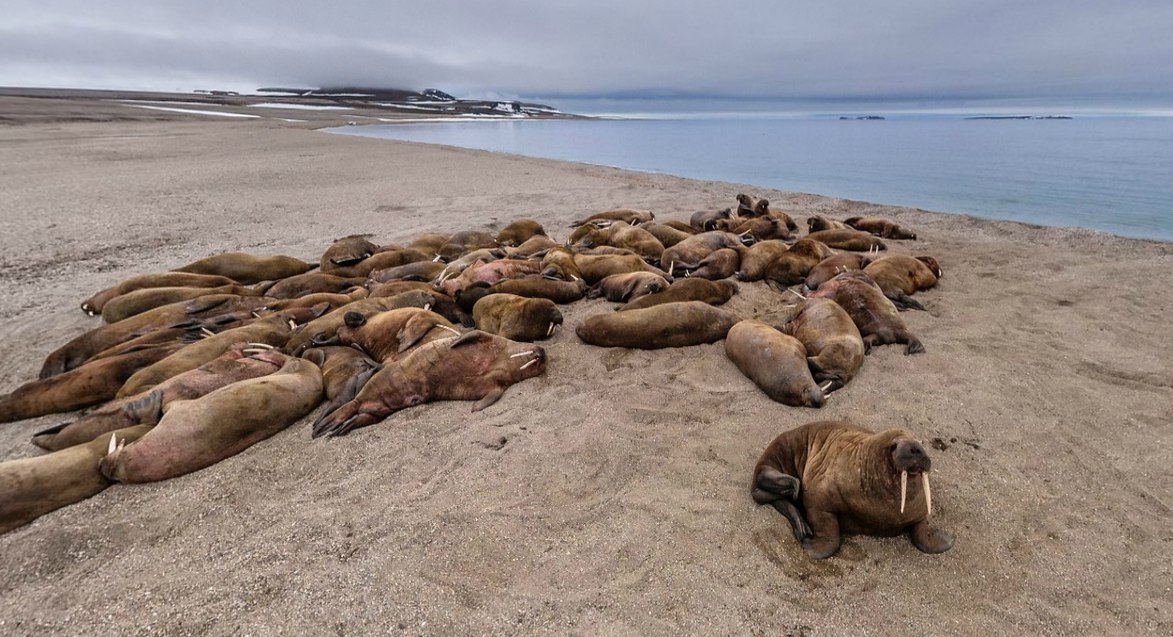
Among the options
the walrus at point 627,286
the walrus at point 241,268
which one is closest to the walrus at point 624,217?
the walrus at point 627,286

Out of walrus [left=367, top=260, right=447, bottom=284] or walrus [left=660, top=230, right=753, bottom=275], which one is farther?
walrus [left=660, top=230, right=753, bottom=275]

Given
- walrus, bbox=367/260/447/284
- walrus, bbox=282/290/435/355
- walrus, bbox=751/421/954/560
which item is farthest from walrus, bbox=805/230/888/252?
walrus, bbox=751/421/954/560

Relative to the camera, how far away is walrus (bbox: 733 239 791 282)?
317 inches

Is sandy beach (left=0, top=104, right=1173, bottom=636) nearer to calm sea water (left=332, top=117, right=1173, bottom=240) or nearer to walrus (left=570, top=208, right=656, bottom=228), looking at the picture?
walrus (left=570, top=208, right=656, bottom=228)

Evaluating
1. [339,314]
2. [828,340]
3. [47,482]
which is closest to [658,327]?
[828,340]

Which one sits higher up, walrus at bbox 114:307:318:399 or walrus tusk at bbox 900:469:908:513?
walrus tusk at bbox 900:469:908:513

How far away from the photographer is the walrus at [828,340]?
4.97 metres

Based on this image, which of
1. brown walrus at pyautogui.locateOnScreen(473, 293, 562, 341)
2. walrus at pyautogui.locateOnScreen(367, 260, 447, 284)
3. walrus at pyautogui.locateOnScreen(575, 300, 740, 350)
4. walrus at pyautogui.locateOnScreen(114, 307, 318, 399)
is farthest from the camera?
walrus at pyautogui.locateOnScreen(367, 260, 447, 284)

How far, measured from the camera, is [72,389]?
4.75m

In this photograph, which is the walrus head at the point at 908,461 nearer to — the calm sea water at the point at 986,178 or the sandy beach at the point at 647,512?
the sandy beach at the point at 647,512

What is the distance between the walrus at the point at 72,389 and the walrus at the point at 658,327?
418 centimetres

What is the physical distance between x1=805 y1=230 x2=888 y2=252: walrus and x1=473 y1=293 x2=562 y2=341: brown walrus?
543 cm

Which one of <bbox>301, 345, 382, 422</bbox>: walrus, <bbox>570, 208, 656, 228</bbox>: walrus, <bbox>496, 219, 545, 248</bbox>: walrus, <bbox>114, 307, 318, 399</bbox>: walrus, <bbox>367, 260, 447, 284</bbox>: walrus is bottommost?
<bbox>301, 345, 382, 422</bbox>: walrus

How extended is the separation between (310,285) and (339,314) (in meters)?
1.54
